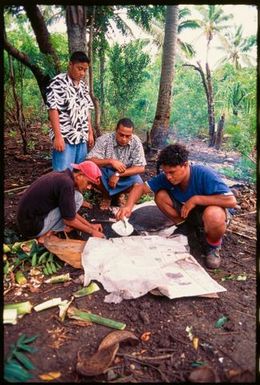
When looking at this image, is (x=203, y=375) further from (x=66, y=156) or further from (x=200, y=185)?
(x=66, y=156)

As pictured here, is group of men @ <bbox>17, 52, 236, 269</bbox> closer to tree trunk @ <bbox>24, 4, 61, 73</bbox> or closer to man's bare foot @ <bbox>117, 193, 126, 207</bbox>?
man's bare foot @ <bbox>117, 193, 126, 207</bbox>

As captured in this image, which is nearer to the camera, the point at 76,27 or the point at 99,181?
the point at 99,181

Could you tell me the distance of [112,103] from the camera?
9.34 meters

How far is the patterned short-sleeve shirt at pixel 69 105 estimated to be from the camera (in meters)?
3.57

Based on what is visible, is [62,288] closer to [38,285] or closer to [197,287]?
[38,285]

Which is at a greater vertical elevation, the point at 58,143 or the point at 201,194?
the point at 58,143

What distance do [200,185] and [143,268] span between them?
0.94 metres

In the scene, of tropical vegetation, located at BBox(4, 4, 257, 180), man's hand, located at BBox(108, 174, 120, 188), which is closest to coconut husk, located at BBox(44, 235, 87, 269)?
man's hand, located at BBox(108, 174, 120, 188)

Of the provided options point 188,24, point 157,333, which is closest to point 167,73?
point 157,333

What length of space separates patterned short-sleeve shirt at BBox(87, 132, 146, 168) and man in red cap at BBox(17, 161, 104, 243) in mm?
945

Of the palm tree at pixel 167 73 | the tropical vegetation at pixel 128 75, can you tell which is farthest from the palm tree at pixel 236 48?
the palm tree at pixel 167 73

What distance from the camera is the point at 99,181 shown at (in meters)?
3.42

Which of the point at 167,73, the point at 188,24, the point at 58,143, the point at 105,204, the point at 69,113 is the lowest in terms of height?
the point at 105,204

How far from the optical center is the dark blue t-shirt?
3003 mm
